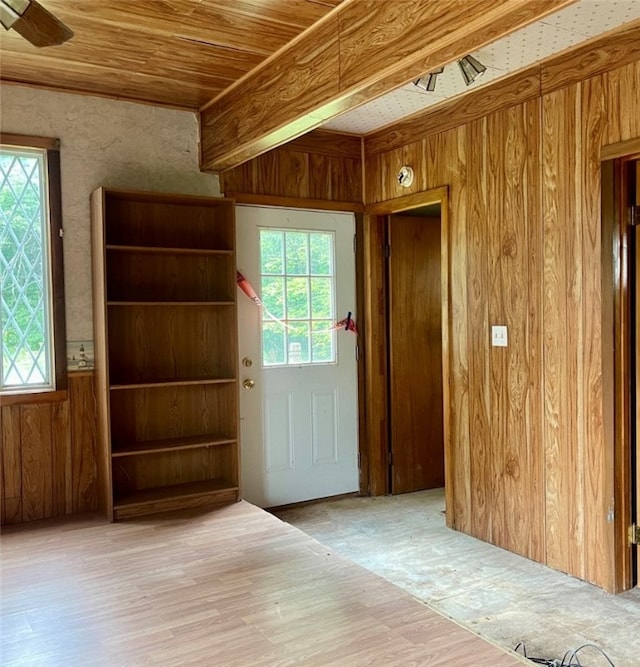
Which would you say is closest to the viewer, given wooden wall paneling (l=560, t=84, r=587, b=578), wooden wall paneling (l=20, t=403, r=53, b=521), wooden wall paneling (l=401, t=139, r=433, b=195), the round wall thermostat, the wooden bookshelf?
wooden wall paneling (l=560, t=84, r=587, b=578)

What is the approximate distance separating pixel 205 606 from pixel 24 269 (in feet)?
6.98

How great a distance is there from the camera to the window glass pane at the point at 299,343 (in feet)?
14.3

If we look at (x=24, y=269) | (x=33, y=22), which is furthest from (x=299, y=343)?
(x=33, y=22)

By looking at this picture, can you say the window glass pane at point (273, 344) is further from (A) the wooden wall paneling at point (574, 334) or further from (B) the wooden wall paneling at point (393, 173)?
(A) the wooden wall paneling at point (574, 334)

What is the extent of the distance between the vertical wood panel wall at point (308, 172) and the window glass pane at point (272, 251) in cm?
27

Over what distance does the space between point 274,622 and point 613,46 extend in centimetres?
284

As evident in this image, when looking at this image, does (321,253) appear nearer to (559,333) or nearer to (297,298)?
(297,298)

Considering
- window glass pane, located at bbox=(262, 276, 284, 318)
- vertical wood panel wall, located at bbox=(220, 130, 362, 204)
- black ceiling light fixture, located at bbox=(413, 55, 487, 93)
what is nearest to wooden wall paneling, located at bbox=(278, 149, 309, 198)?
vertical wood panel wall, located at bbox=(220, 130, 362, 204)

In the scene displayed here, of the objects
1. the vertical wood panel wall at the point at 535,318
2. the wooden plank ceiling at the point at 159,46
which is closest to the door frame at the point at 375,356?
the vertical wood panel wall at the point at 535,318

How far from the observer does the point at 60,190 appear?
11.6 ft

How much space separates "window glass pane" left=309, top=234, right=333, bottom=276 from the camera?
4430 millimetres

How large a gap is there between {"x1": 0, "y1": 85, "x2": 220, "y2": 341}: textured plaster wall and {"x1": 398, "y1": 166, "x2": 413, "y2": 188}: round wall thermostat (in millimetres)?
1467

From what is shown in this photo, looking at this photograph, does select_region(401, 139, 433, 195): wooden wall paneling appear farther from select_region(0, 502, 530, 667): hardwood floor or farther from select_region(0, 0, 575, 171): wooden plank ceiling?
select_region(0, 502, 530, 667): hardwood floor

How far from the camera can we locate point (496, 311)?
11.6 feet
